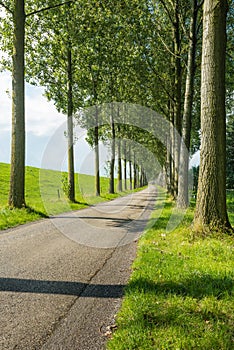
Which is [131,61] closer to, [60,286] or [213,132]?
[213,132]

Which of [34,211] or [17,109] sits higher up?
[17,109]

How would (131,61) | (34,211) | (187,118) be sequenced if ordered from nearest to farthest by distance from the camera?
(34,211), (187,118), (131,61)

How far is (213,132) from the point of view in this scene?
748cm

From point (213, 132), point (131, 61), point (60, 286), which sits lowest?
point (60, 286)

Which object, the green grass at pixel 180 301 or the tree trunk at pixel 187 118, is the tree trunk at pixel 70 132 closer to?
the tree trunk at pixel 187 118

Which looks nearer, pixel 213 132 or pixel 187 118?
pixel 213 132

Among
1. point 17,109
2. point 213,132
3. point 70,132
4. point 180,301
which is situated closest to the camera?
point 180,301

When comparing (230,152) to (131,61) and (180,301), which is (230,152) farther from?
(180,301)

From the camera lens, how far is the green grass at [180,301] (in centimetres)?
308

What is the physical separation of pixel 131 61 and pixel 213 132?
13410 millimetres

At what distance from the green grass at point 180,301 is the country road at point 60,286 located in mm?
275

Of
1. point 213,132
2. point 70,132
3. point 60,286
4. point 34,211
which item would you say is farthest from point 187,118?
point 60,286

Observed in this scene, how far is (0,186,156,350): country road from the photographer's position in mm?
3312

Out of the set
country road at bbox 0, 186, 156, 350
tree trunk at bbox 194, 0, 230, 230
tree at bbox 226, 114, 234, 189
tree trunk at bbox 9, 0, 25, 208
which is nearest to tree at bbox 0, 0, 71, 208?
tree trunk at bbox 9, 0, 25, 208
